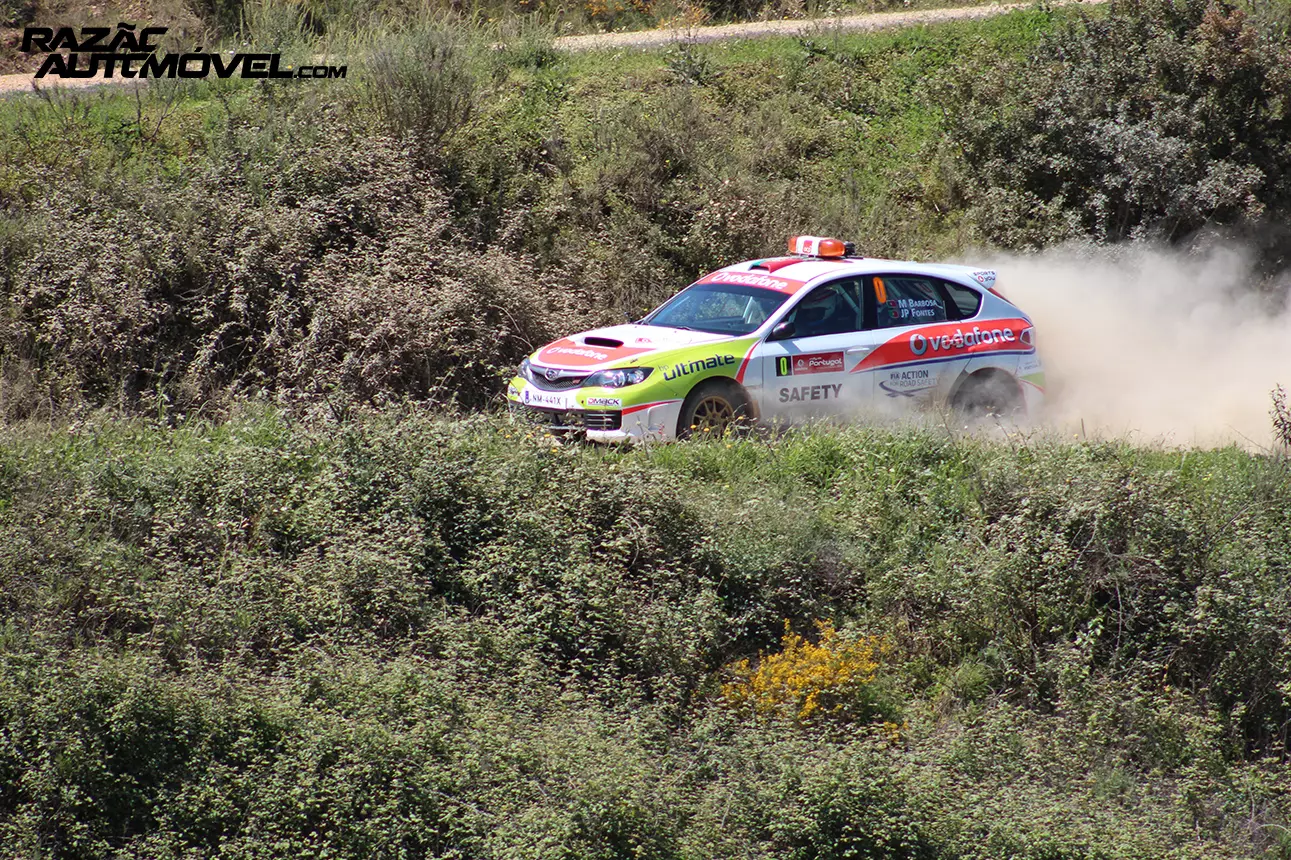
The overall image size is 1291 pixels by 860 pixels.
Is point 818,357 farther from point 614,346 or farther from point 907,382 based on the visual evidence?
point 614,346

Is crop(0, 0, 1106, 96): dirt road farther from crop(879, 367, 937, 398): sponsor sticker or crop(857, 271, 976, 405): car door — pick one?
crop(879, 367, 937, 398): sponsor sticker

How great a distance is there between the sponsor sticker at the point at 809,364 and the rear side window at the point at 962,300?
146 centimetres

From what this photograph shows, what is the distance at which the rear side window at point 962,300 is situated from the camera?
450 inches

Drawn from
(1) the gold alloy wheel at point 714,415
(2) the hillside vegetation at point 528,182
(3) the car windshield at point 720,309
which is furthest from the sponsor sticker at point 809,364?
(2) the hillside vegetation at point 528,182

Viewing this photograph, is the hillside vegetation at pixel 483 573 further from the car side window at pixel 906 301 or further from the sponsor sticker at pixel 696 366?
the car side window at pixel 906 301

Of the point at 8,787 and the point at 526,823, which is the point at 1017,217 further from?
the point at 8,787

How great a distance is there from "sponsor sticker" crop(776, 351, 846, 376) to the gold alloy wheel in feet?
1.87

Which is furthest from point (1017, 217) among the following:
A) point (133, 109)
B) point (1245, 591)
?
point (133, 109)

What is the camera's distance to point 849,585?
29.0ft

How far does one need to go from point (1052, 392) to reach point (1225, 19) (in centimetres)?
629

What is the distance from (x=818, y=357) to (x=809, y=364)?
4.3 inches

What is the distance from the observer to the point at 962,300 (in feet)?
37.7

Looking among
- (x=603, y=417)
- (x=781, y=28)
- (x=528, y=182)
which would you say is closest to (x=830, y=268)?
(x=603, y=417)

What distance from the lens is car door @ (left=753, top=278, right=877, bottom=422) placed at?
1047 cm
